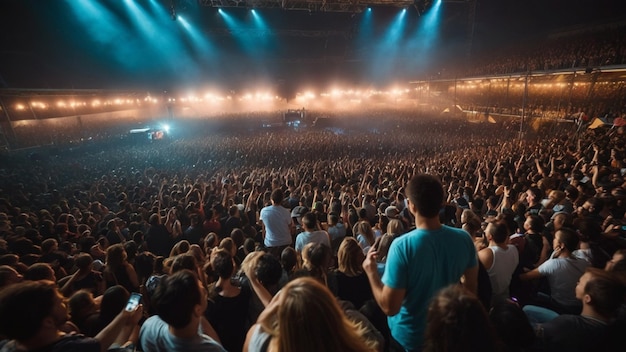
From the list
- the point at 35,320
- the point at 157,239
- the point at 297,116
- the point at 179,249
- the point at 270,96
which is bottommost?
the point at 157,239

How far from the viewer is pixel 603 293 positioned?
192cm

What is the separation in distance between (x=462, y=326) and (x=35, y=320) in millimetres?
2172

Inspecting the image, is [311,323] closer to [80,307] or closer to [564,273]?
[80,307]

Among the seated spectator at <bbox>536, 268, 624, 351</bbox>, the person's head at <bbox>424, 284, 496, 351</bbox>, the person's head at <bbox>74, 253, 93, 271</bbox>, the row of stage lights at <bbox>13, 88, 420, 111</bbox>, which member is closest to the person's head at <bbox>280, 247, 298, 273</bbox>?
the person's head at <bbox>424, 284, 496, 351</bbox>

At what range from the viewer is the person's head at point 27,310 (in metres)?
1.66

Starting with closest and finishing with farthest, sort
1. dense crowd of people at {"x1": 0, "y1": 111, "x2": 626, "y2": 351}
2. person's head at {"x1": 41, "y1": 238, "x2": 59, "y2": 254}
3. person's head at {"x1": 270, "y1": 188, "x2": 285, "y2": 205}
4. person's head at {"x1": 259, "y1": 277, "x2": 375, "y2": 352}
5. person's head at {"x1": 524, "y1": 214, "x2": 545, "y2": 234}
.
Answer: person's head at {"x1": 259, "y1": 277, "x2": 375, "y2": 352} < dense crowd of people at {"x1": 0, "y1": 111, "x2": 626, "y2": 351} < person's head at {"x1": 524, "y1": 214, "x2": 545, "y2": 234} < person's head at {"x1": 41, "y1": 238, "x2": 59, "y2": 254} < person's head at {"x1": 270, "y1": 188, "x2": 285, "y2": 205}

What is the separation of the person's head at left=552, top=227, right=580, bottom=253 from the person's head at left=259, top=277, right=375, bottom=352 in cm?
263

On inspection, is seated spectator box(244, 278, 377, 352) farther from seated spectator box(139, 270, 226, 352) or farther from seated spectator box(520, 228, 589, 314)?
seated spectator box(520, 228, 589, 314)

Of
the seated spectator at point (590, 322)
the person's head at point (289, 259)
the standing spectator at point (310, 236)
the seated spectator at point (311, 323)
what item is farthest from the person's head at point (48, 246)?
the seated spectator at point (590, 322)

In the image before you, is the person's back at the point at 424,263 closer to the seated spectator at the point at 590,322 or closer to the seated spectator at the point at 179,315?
the seated spectator at the point at 590,322

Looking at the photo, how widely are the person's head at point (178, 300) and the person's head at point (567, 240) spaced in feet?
10.3

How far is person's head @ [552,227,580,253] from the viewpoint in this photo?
9.31 ft

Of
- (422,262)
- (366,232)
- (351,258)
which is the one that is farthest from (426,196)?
(366,232)

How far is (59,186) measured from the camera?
34.1 ft
